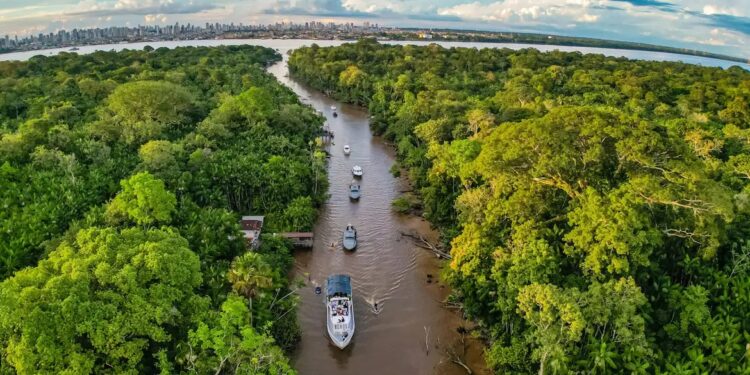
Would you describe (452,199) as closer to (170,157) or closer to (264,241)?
(264,241)

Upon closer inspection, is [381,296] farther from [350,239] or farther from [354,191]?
[354,191]

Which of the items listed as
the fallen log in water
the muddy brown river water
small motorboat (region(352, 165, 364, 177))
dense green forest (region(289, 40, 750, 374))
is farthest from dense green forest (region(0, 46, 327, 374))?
dense green forest (region(289, 40, 750, 374))

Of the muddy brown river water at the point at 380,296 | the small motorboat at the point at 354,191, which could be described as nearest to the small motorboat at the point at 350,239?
the muddy brown river water at the point at 380,296

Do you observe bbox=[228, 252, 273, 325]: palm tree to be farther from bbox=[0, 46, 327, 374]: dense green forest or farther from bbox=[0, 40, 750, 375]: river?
bbox=[0, 40, 750, 375]: river

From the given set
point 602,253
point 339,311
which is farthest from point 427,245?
point 602,253

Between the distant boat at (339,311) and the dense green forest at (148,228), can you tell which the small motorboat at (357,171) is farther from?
the distant boat at (339,311)

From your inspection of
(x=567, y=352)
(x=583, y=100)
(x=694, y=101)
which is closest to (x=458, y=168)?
(x=567, y=352)
